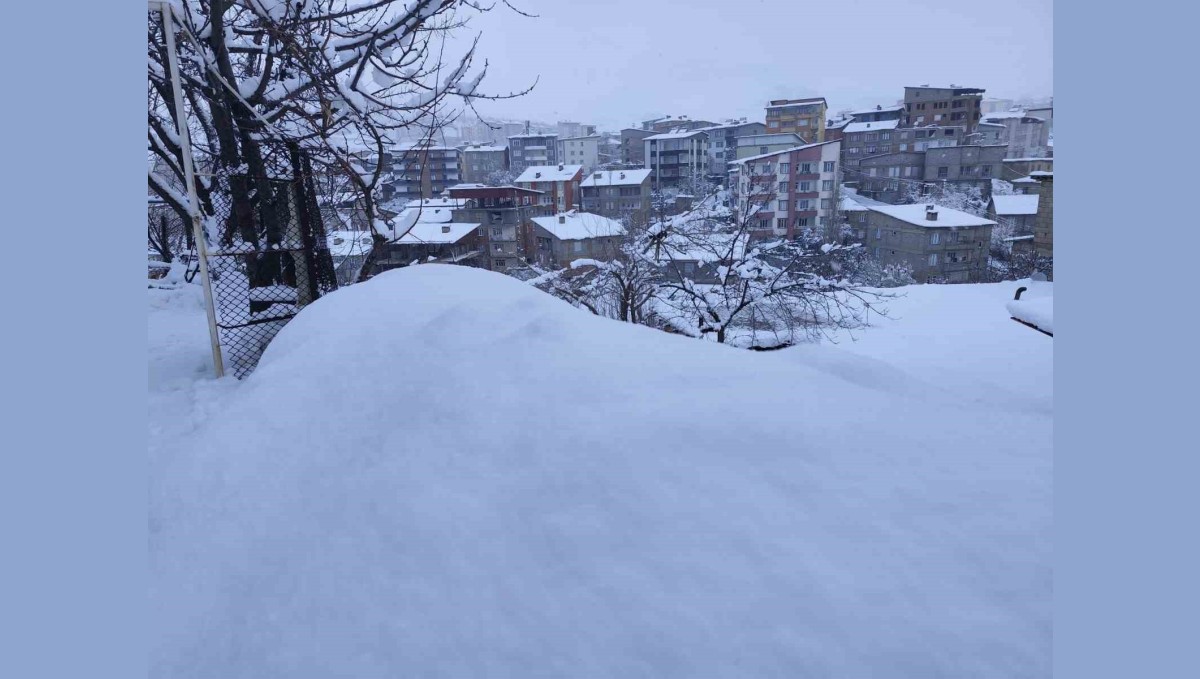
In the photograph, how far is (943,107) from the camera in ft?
138

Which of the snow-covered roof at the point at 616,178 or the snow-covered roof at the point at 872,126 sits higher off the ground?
the snow-covered roof at the point at 872,126

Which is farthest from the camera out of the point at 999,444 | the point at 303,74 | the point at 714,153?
the point at 714,153

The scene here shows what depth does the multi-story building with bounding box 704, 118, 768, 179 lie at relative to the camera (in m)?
38.4

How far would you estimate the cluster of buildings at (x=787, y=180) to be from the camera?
1942cm

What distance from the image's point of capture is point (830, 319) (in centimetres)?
1135

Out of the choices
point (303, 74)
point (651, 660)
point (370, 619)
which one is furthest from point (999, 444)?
point (303, 74)

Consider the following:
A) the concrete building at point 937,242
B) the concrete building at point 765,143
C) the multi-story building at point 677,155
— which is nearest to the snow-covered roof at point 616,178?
the concrete building at point 765,143

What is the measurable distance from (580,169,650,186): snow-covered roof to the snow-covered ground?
28.9 m

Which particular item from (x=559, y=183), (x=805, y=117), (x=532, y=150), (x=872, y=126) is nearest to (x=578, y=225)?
(x=559, y=183)

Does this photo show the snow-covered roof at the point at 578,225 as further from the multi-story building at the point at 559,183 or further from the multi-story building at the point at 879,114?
the multi-story building at the point at 879,114

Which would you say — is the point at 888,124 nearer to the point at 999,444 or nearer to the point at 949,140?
the point at 949,140

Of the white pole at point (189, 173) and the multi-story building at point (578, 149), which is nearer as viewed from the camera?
the white pole at point (189, 173)

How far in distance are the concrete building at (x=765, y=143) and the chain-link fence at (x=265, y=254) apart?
1257 inches

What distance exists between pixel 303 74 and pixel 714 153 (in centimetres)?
3731
